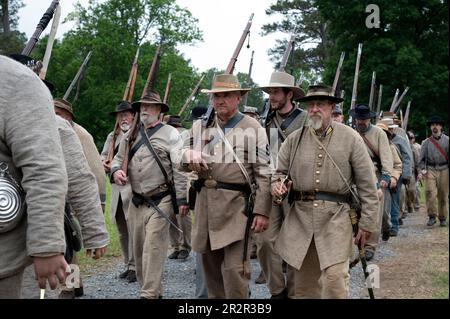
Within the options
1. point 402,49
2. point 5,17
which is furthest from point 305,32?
point 5,17

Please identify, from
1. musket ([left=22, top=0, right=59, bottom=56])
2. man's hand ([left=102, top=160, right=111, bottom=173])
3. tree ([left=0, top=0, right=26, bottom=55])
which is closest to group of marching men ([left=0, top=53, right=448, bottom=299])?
musket ([left=22, top=0, right=59, bottom=56])

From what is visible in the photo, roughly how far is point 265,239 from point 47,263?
13.1 ft

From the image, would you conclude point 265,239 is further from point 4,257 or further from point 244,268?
point 4,257

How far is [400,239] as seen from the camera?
1202cm

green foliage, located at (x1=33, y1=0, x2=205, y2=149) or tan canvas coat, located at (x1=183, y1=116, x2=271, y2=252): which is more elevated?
green foliage, located at (x1=33, y1=0, x2=205, y2=149)

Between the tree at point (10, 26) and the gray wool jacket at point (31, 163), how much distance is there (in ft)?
114

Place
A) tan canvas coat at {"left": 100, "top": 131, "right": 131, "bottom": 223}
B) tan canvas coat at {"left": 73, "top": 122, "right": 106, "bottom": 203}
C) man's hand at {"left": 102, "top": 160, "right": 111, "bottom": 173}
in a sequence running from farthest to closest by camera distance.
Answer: man's hand at {"left": 102, "top": 160, "right": 111, "bottom": 173} → tan canvas coat at {"left": 100, "top": 131, "right": 131, "bottom": 223} → tan canvas coat at {"left": 73, "top": 122, "right": 106, "bottom": 203}

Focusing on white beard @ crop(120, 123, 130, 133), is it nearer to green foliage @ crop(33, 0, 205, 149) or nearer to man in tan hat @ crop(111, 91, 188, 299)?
man in tan hat @ crop(111, 91, 188, 299)

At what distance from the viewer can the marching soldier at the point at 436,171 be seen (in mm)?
14102

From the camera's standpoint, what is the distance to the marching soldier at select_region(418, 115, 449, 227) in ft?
46.3

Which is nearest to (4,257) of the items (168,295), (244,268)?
(244,268)

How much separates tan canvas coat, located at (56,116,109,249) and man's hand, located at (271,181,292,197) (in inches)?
74.4

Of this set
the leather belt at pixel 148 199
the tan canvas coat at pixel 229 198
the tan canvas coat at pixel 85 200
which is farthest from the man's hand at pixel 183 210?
the tan canvas coat at pixel 85 200

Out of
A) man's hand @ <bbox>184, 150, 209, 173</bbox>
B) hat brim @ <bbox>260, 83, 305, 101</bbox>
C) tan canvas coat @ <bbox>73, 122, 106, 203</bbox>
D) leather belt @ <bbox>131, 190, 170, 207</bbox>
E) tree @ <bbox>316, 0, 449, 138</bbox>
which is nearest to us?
man's hand @ <bbox>184, 150, 209, 173</bbox>
